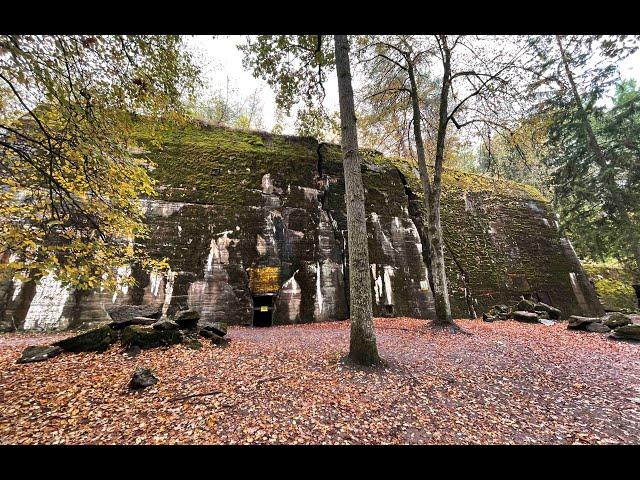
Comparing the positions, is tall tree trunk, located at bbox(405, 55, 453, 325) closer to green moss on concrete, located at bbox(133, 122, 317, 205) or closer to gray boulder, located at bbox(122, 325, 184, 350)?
green moss on concrete, located at bbox(133, 122, 317, 205)

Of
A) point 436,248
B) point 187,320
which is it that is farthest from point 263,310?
point 436,248

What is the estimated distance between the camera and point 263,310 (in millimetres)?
9078

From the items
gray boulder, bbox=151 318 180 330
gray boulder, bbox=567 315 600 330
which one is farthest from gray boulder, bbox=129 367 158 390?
gray boulder, bbox=567 315 600 330

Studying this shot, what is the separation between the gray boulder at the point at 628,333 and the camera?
6527 millimetres

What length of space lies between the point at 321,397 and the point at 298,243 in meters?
6.93

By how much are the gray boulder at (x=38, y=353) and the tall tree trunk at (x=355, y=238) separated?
5.21 metres

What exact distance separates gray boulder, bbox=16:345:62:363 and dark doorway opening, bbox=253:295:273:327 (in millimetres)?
4976

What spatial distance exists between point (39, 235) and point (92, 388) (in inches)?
85.4

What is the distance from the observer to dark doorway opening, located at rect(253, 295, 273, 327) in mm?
9031

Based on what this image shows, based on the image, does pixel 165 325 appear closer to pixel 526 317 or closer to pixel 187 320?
pixel 187 320
